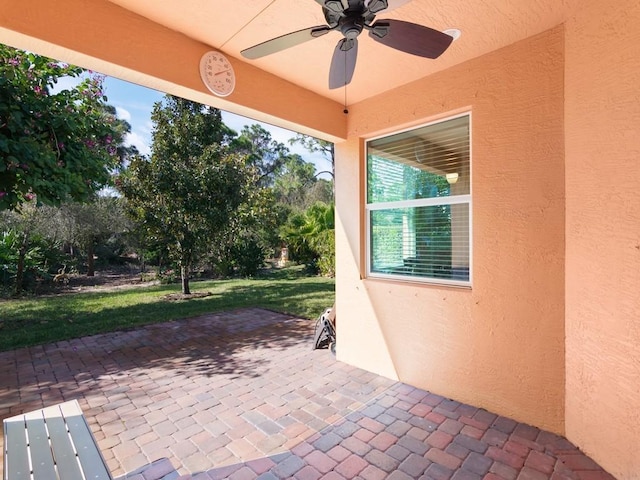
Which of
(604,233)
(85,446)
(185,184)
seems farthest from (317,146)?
(85,446)

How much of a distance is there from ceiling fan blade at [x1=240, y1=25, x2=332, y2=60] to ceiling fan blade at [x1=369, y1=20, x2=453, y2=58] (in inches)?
12.6

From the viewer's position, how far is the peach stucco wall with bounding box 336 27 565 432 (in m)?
2.71

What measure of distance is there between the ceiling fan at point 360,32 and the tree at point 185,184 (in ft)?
20.8

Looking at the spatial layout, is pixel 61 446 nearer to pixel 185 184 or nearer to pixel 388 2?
pixel 388 2

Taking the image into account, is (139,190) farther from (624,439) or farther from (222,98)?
(624,439)

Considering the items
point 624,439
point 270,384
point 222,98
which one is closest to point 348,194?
point 222,98

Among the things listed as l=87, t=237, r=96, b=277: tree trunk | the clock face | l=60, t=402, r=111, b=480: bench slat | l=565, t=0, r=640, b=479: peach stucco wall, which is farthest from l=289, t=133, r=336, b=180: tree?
l=60, t=402, r=111, b=480: bench slat

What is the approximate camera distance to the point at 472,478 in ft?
7.39

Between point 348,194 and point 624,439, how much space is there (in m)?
3.36

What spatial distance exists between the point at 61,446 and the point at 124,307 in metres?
6.86

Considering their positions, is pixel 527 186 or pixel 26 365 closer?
pixel 527 186

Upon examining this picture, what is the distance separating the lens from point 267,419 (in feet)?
9.89

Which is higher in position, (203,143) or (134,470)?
(203,143)

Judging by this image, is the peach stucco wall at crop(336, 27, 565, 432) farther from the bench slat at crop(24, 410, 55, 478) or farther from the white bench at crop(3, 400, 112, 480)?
the bench slat at crop(24, 410, 55, 478)
